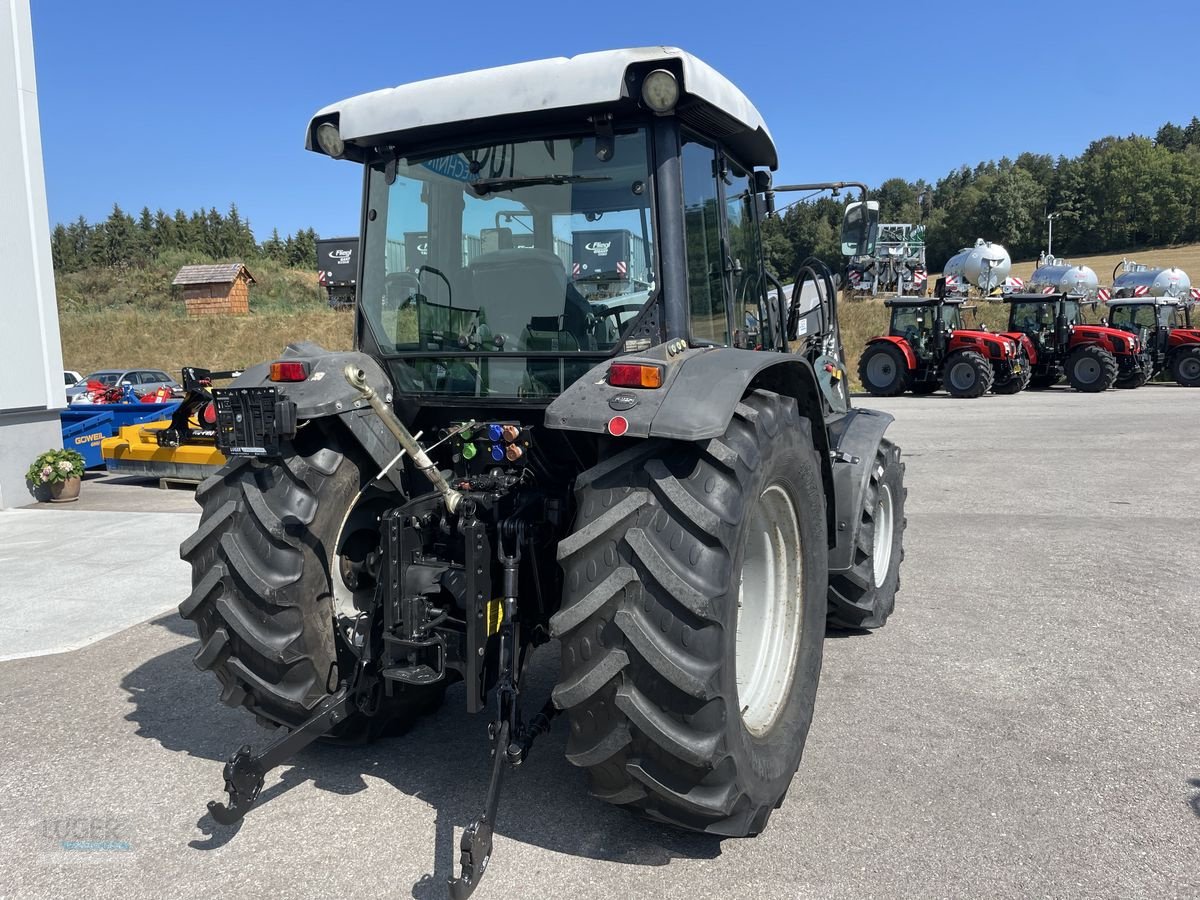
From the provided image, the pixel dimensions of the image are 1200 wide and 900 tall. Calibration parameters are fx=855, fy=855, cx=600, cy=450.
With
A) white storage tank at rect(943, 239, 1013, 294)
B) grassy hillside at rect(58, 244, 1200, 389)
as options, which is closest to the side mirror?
grassy hillside at rect(58, 244, 1200, 389)

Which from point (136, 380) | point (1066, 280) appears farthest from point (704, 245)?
point (1066, 280)

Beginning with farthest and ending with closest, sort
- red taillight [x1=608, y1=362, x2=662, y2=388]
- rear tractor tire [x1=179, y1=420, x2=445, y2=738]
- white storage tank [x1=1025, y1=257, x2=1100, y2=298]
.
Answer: white storage tank [x1=1025, y1=257, x2=1100, y2=298] < rear tractor tire [x1=179, y1=420, x2=445, y2=738] < red taillight [x1=608, y1=362, x2=662, y2=388]

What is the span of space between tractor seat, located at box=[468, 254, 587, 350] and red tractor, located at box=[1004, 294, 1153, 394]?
22.2 meters

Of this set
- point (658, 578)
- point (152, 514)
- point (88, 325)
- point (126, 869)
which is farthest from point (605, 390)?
point (88, 325)

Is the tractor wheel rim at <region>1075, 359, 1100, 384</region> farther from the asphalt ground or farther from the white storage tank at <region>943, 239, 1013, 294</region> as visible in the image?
the white storage tank at <region>943, 239, 1013, 294</region>

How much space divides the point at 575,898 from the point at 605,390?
4.80 feet

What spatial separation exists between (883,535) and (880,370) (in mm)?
18514

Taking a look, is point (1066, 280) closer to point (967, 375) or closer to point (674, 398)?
point (967, 375)

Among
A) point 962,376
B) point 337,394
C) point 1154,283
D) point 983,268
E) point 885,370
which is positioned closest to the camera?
point 337,394

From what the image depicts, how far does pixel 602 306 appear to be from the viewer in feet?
9.98

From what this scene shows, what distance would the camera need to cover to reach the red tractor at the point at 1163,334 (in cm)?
2300

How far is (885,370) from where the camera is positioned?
73.8 feet

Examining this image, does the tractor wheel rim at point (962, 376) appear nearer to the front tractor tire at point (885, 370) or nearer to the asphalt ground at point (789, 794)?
the front tractor tire at point (885, 370)

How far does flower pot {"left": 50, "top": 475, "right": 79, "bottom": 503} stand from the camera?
31.7 feet
